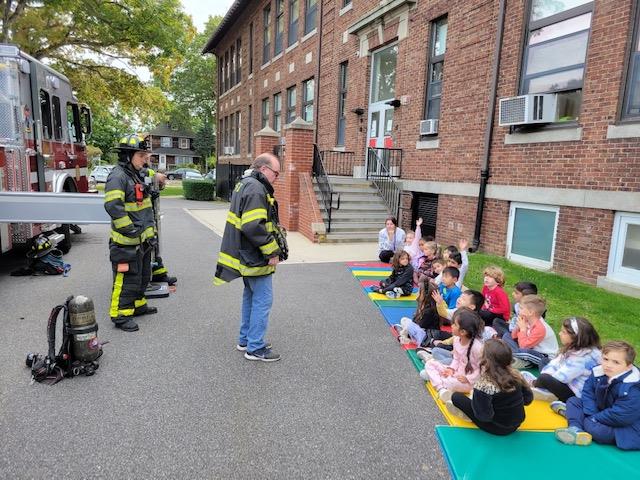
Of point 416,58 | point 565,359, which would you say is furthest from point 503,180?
point 565,359

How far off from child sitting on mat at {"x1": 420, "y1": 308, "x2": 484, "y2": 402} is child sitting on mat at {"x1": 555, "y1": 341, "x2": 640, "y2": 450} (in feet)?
2.46

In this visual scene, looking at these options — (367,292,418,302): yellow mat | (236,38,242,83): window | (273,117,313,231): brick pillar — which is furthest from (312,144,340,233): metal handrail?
(236,38,242,83): window

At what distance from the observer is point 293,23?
18.3 metres

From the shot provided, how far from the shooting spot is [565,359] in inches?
146

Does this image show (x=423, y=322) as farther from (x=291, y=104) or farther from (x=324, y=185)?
(x=291, y=104)

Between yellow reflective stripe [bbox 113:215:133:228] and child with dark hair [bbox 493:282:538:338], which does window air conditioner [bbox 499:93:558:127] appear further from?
yellow reflective stripe [bbox 113:215:133:228]

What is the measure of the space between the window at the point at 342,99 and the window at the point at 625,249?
9454 mm

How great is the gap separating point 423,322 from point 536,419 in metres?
1.70

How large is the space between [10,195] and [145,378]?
3.70 meters

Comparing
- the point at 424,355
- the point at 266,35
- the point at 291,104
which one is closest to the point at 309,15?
the point at 291,104

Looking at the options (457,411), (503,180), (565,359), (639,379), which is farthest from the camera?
(503,180)

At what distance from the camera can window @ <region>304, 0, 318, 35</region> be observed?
16.4 meters

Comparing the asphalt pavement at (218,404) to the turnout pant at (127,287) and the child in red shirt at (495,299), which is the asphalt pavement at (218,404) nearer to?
the turnout pant at (127,287)

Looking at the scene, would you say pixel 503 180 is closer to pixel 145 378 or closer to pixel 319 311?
pixel 319 311
